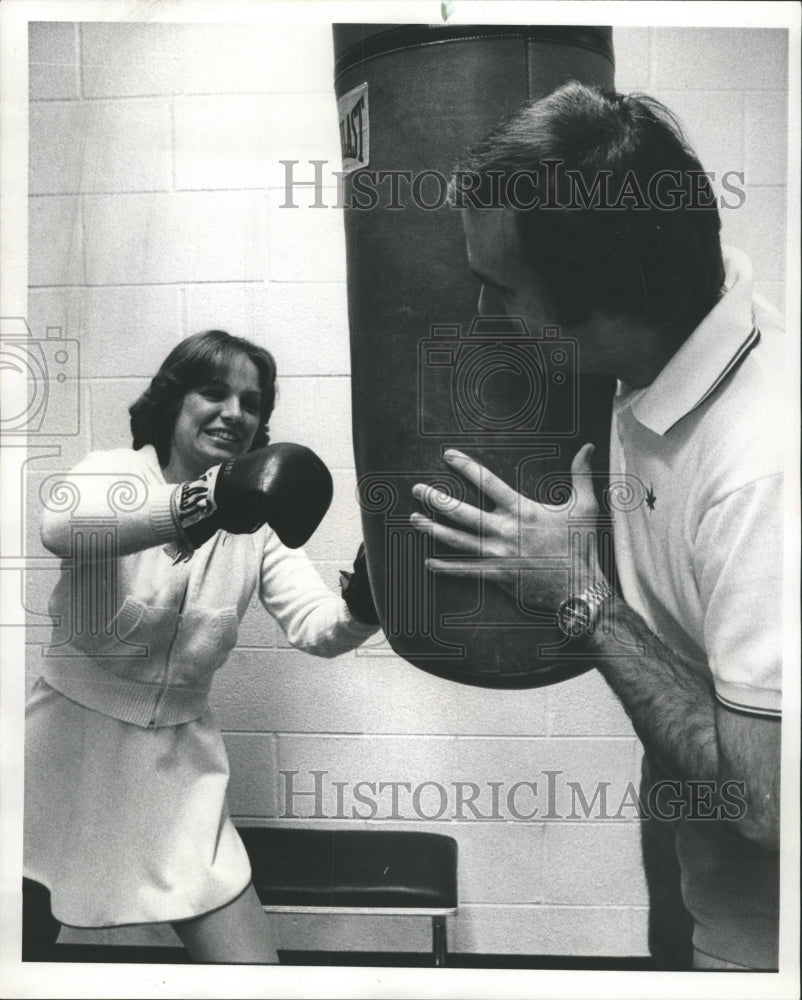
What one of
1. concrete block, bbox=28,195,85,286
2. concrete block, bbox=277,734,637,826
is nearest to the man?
concrete block, bbox=277,734,637,826

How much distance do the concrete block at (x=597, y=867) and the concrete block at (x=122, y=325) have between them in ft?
3.28

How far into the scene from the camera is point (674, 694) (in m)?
1.64

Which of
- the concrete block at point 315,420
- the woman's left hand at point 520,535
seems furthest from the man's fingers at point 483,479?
the concrete block at point 315,420

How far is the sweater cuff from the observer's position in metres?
1.65

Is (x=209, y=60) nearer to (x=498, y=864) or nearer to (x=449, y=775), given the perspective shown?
(x=449, y=775)

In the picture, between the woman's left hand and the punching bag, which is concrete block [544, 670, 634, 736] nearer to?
the punching bag

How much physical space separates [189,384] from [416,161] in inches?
19.7

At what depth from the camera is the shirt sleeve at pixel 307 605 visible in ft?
5.46

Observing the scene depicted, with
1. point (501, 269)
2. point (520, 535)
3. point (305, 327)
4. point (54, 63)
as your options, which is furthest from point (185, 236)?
point (520, 535)

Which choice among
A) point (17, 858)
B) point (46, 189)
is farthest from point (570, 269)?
point (17, 858)

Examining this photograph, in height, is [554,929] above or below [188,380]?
below

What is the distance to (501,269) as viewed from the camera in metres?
1.62

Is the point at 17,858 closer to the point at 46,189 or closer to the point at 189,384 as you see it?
the point at 189,384

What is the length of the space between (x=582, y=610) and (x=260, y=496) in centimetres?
54
